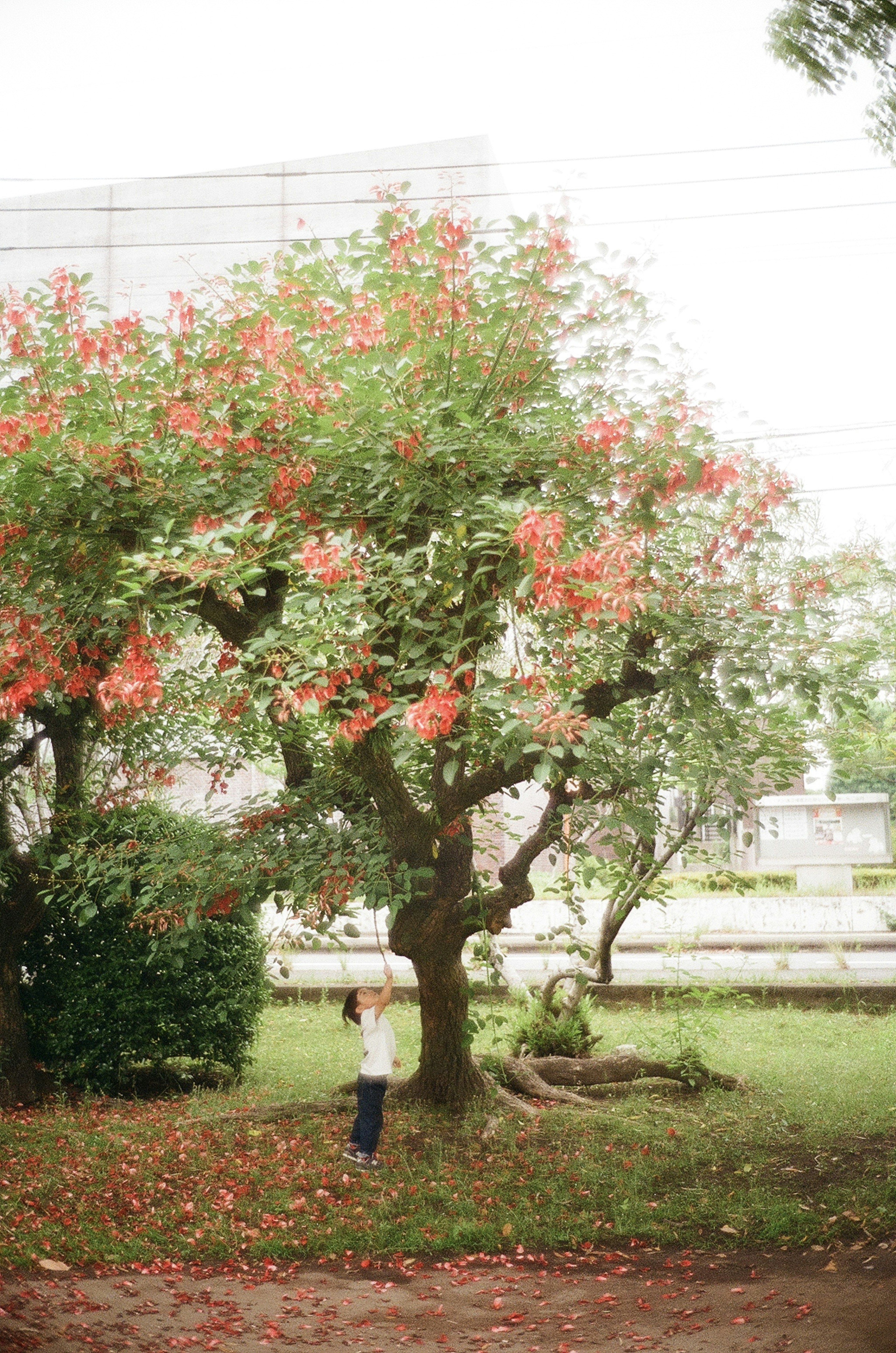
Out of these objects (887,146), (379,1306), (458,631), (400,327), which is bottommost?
(379,1306)

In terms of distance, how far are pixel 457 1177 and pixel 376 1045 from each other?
2.92 ft

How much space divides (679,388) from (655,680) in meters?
1.49

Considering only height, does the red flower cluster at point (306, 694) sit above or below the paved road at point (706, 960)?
above

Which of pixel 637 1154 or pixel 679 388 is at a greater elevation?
pixel 679 388

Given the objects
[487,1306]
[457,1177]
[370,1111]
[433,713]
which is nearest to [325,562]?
[433,713]

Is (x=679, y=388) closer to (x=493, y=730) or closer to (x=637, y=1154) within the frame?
(x=493, y=730)

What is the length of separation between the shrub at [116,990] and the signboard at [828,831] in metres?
10.5

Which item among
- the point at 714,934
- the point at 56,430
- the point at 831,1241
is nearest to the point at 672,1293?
the point at 831,1241

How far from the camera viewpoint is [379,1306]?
4441mm

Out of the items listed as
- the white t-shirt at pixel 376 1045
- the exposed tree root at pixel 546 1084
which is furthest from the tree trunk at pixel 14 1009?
the white t-shirt at pixel 376 1045

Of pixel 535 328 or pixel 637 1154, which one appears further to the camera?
pixel 637 1154

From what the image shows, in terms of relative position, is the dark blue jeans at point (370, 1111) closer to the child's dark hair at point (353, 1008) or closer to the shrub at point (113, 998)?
the child's dark hair at point (353, 1008)

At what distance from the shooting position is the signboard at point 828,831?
16844mm

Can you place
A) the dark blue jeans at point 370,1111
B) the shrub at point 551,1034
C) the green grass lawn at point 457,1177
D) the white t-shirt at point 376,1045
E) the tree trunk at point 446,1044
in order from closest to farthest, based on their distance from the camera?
the green grass lawn at point 457,1177 < the dark blue jeans at point 370,1111 < the white t-shirt at point 376,1045 < the tree trunk at point 446,1044 < the shrub at point 551,1034
